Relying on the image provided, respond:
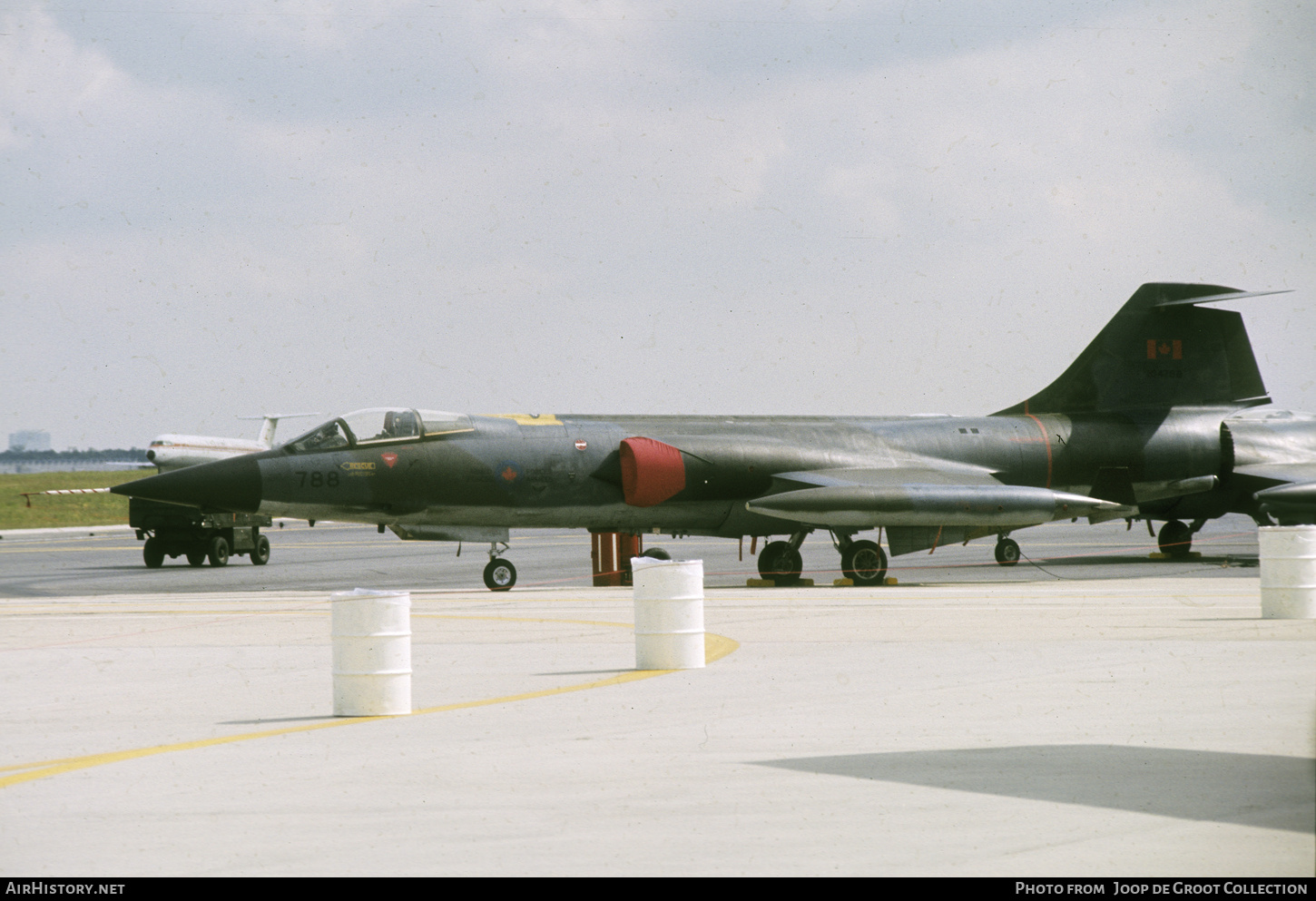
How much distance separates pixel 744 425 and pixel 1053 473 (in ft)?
22.4

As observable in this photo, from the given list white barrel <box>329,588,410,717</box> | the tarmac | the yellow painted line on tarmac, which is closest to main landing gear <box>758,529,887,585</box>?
the tarmac

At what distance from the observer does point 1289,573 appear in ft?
50.4

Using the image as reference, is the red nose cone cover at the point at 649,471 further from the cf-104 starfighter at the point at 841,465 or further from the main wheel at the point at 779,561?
the main wheel at the point at 779,561

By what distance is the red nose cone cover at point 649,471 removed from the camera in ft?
78.7

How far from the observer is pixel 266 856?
5.29m

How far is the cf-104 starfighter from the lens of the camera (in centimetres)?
2300

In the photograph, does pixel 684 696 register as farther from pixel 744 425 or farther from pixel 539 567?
pixel 539 567

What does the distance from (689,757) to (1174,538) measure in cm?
2777

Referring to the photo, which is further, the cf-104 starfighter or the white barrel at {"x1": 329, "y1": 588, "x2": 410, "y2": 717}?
the cf-104 starfighter

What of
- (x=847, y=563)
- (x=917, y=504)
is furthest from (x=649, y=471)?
(x=917, y=504)

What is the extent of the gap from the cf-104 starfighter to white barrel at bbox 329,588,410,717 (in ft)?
44.3

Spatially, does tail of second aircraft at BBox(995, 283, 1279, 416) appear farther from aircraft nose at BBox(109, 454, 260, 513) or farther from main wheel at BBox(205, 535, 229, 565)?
main wheel at BBox(205, 535, 229, 565)

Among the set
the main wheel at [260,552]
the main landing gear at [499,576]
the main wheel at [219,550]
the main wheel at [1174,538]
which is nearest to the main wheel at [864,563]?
the main landing gear at [499,576]

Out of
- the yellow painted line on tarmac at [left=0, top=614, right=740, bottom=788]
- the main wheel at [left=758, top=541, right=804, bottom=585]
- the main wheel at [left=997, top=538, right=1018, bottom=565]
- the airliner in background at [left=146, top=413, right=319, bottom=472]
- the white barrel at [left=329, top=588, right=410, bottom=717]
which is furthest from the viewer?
the airliner in background at [left=146, top=413, right=319, bottom=472]
